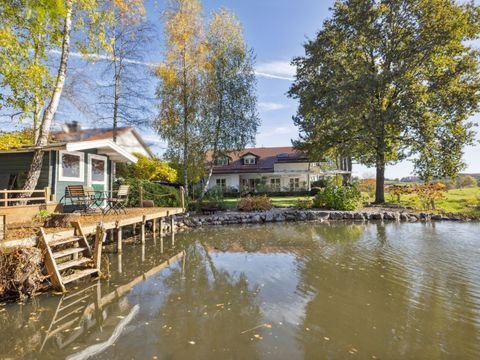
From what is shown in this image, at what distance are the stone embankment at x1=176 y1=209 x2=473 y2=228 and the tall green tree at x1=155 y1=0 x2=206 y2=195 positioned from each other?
2.91 metres

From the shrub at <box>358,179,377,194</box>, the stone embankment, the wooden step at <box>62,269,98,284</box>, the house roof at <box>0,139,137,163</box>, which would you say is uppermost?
the house roof at <box>0,139,137,163</box>

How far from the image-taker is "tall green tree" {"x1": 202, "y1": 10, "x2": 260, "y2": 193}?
18047mm

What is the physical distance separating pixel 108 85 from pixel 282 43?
31.7 feet

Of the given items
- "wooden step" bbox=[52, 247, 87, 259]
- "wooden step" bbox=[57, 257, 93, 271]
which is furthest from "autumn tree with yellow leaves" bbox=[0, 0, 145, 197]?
"wooden step" bbox=[57, 257, 93, 271]

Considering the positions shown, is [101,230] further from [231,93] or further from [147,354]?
[231,93]

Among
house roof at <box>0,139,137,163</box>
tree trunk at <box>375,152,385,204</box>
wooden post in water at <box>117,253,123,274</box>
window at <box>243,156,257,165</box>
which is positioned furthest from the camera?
window at <box>243,156,257,165</box>

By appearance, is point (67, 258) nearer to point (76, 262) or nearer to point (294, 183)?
point (76, 262)

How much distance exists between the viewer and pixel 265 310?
182 inches

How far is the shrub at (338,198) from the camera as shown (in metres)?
17.0

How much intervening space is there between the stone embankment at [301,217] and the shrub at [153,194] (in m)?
1.02

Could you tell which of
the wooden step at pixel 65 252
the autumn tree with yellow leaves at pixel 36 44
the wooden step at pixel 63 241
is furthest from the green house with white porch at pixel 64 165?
the wooden step at pixel 65 252

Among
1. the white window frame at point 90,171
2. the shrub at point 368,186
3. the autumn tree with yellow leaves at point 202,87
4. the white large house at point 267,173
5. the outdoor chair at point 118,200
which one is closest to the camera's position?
the outdoor chair at point 118,200

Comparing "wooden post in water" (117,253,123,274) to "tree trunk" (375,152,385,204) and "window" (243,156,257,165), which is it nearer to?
"tree trunk" (375,152,385,204)

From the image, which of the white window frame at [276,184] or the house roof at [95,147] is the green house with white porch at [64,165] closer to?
the house roof at [95,147]
